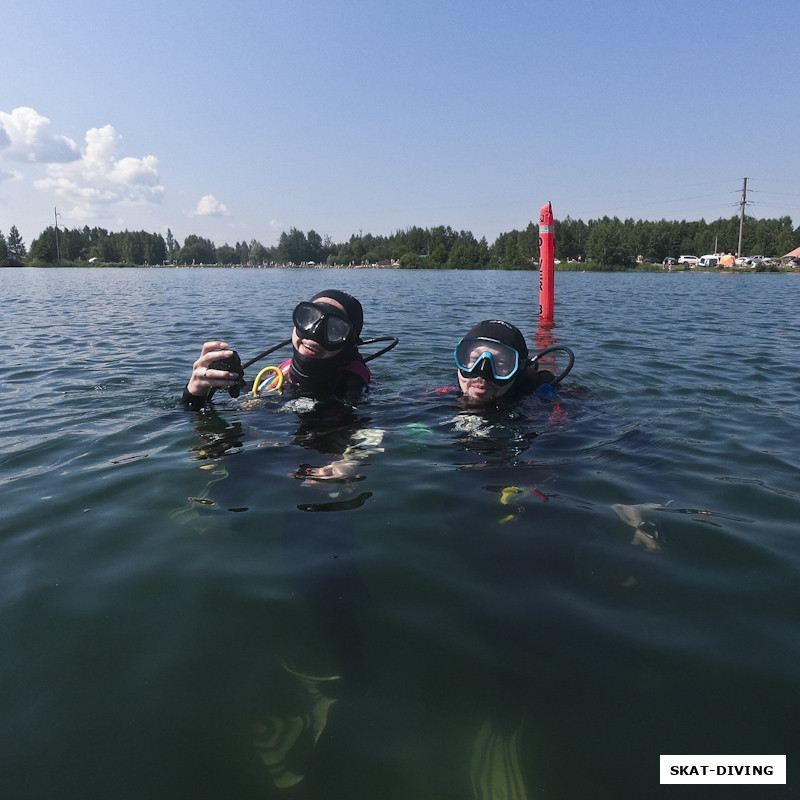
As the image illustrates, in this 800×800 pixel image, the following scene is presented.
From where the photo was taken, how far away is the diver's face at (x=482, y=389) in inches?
187

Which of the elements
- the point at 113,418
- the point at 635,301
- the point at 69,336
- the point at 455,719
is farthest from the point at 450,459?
the point at 635,301

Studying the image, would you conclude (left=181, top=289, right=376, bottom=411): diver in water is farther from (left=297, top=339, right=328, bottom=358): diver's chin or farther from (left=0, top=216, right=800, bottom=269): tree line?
(left=0, top=216, right=800, bottom=269): tree line

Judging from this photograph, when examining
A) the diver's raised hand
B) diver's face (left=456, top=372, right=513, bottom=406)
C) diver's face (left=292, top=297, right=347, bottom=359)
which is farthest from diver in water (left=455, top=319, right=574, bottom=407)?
the diver's raised hand

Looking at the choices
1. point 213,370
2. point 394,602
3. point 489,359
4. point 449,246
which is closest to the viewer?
point 394,602

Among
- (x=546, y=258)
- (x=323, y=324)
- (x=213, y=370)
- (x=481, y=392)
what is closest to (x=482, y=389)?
(x=481, y=392)

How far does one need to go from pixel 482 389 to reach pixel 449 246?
392 ft

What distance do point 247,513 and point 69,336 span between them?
9331 mm

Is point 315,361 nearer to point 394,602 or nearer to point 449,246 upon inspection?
point 394,602

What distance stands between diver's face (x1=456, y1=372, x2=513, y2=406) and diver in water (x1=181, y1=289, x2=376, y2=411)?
38.3 inches

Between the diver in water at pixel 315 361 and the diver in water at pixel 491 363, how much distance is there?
38.2 inches

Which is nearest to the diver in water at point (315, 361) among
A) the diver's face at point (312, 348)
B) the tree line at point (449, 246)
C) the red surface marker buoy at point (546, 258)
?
the diver's face at point (312, 348)

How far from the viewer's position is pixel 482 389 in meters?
4.81

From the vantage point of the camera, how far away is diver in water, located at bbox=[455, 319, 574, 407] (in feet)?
15.3

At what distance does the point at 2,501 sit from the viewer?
3350mm
